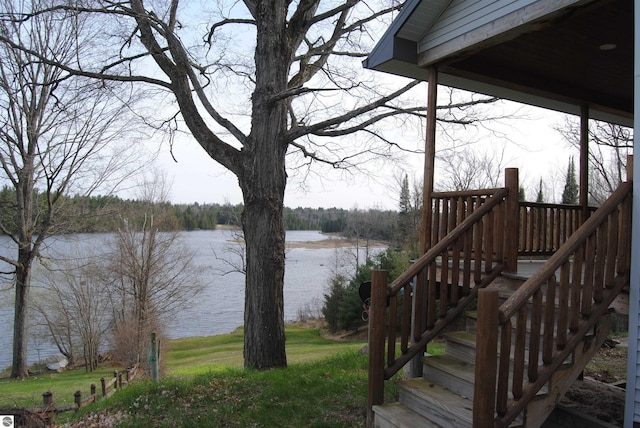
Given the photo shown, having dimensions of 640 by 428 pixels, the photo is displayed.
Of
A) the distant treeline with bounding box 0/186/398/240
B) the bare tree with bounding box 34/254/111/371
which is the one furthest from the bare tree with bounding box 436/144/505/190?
the bare tree with bounding box 34/254/111/371

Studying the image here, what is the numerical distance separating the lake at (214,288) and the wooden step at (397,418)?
13623mm

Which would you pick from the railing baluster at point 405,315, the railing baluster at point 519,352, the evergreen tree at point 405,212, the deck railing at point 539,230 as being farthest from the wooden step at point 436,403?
the evergreen tree at point 405,212

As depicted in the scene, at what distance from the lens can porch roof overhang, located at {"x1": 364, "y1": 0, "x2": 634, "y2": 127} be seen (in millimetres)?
3789

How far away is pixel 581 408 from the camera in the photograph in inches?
165

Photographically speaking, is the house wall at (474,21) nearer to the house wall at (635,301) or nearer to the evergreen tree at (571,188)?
the house wall at (635,301)

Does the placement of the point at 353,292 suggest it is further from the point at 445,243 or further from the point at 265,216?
the point at 445,243

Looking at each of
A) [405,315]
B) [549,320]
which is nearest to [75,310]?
[405,315]

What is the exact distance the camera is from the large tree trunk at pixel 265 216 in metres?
6.90

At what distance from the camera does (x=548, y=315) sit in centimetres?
297

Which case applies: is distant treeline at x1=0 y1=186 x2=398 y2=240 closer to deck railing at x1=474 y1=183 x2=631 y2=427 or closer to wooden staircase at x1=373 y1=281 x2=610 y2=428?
wooden staircase at x1=373 y1=281 x2=610 y2=428

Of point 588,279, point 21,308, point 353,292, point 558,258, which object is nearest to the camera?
point 558,258

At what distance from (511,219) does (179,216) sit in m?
25.5

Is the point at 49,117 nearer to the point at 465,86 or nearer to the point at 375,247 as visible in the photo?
the point at 465,86

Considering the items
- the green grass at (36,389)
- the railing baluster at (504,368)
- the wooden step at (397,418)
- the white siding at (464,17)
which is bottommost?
the green grass at (36,389)
